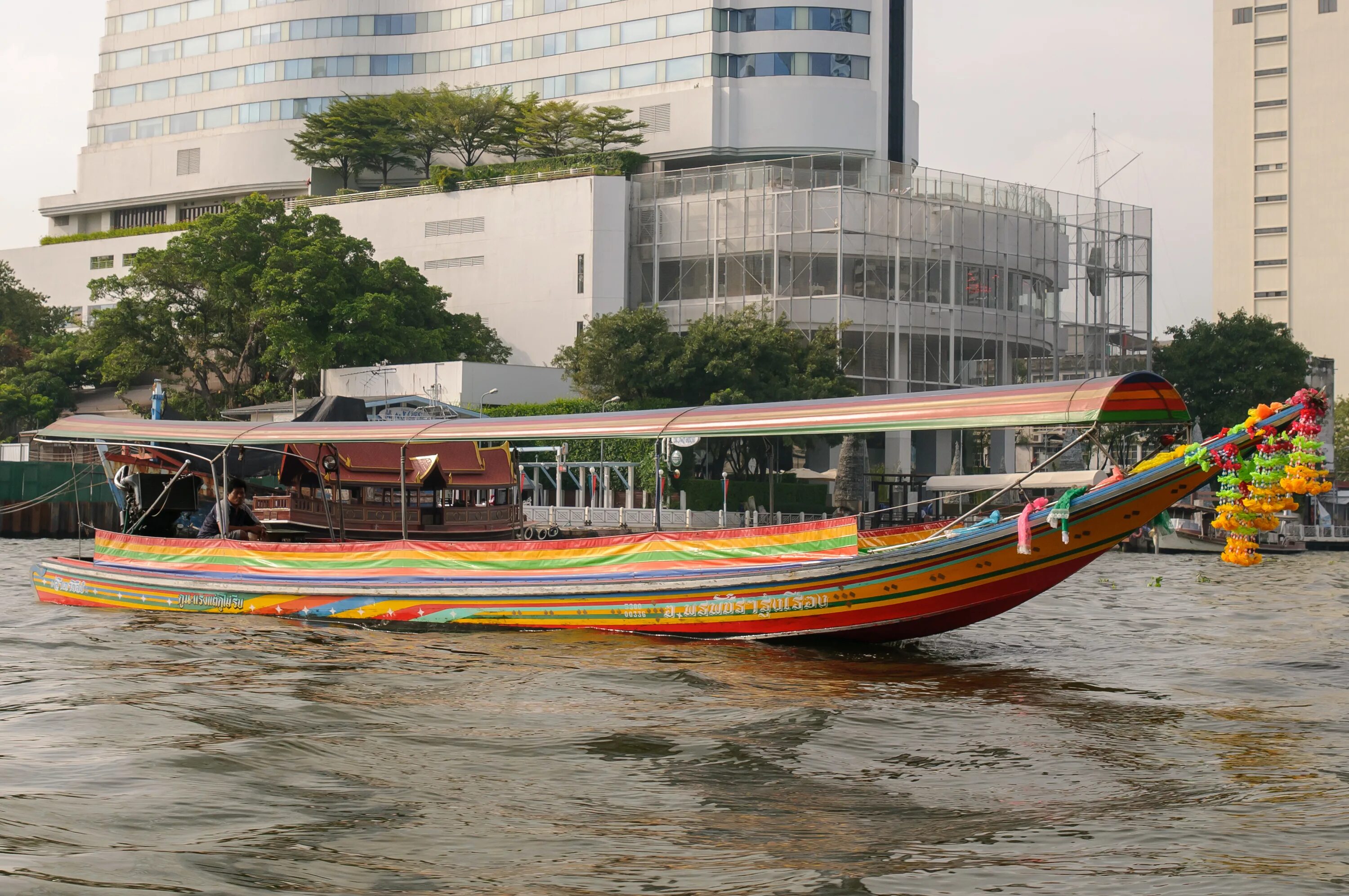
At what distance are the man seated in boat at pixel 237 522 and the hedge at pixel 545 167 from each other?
154 feet

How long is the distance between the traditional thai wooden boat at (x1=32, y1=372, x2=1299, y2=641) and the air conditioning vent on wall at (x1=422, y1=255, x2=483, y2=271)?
47.6 meters

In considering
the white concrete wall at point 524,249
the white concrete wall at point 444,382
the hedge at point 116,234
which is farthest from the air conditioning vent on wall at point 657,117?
the hedge at point 116,234

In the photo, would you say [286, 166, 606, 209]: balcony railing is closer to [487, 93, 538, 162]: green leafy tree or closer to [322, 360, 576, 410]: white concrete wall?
[487, 93, 538, 162]: green leafy tree

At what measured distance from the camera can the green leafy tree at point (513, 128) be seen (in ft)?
227

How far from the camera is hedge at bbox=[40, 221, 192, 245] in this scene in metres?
79.8

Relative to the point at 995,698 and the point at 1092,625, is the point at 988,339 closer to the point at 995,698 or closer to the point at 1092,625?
the point at 1092,625

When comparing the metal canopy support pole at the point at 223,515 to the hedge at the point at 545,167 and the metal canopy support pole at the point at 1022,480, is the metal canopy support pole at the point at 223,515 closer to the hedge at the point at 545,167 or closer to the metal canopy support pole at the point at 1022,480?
the metal canopy support pole at the point at 1022,480

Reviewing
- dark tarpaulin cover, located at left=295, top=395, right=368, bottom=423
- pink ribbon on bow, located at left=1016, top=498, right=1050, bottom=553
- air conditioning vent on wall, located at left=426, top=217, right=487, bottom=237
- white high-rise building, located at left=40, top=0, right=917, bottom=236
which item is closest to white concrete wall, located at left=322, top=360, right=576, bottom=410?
air conditioning vent on wall, located at left=426, top=217, right=487, bottom=237

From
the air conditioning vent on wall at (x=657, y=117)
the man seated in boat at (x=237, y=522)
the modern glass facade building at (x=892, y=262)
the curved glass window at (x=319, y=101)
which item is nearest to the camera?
the man seated in boat at (x=237, y=522)

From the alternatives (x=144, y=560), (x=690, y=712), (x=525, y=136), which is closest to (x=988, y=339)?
(x=525, y=136)

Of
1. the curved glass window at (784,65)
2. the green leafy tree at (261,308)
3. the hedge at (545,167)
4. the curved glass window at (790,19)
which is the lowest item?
the green leafy tree at (261,308)

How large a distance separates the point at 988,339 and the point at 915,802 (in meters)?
57.5

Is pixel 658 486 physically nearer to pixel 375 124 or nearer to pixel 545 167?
pixel 545 167

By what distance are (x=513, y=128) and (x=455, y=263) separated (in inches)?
321
